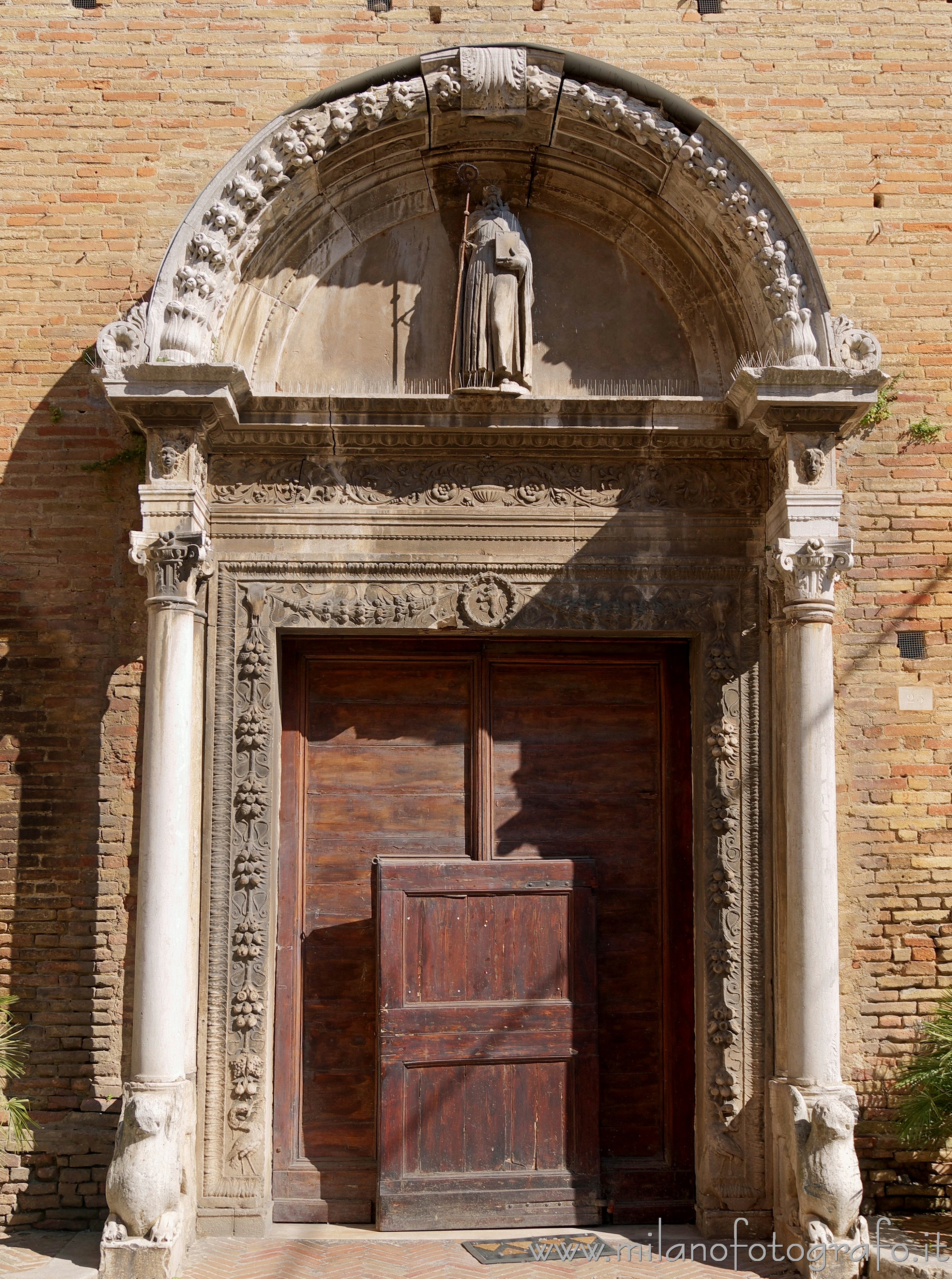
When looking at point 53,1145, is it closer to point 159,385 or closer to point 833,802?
point 159,385

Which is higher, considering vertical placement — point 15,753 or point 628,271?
point 628,271

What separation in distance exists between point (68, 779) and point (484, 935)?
7.51 feet

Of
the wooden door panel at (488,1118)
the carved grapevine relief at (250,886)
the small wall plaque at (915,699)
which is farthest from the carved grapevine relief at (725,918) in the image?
the carved grapevine relief at (250,886)

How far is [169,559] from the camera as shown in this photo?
5.66 m

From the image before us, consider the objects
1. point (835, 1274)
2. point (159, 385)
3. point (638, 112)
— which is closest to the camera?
point (835, 1274)

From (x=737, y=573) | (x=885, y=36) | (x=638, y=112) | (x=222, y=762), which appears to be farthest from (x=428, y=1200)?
(x=885, y=36)

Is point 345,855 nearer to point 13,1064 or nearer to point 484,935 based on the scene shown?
point 484,935

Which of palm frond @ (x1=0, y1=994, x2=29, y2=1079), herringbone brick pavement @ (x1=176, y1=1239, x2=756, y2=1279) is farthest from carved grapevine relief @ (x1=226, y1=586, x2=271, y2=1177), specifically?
palm frond @ (x1=0, y1=994, x2=29, y2=1079)

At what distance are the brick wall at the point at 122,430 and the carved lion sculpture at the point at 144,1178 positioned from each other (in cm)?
68

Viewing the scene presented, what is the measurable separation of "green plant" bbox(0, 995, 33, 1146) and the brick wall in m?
0.07

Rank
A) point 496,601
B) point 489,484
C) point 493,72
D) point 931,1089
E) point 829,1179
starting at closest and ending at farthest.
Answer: point 829,1179 → point 931,1089 → point 493,72 → point 496,601 → point 489,484

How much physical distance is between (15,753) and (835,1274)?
4.65 metres

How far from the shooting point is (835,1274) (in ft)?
17.1

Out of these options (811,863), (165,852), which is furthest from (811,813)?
(165,852)
